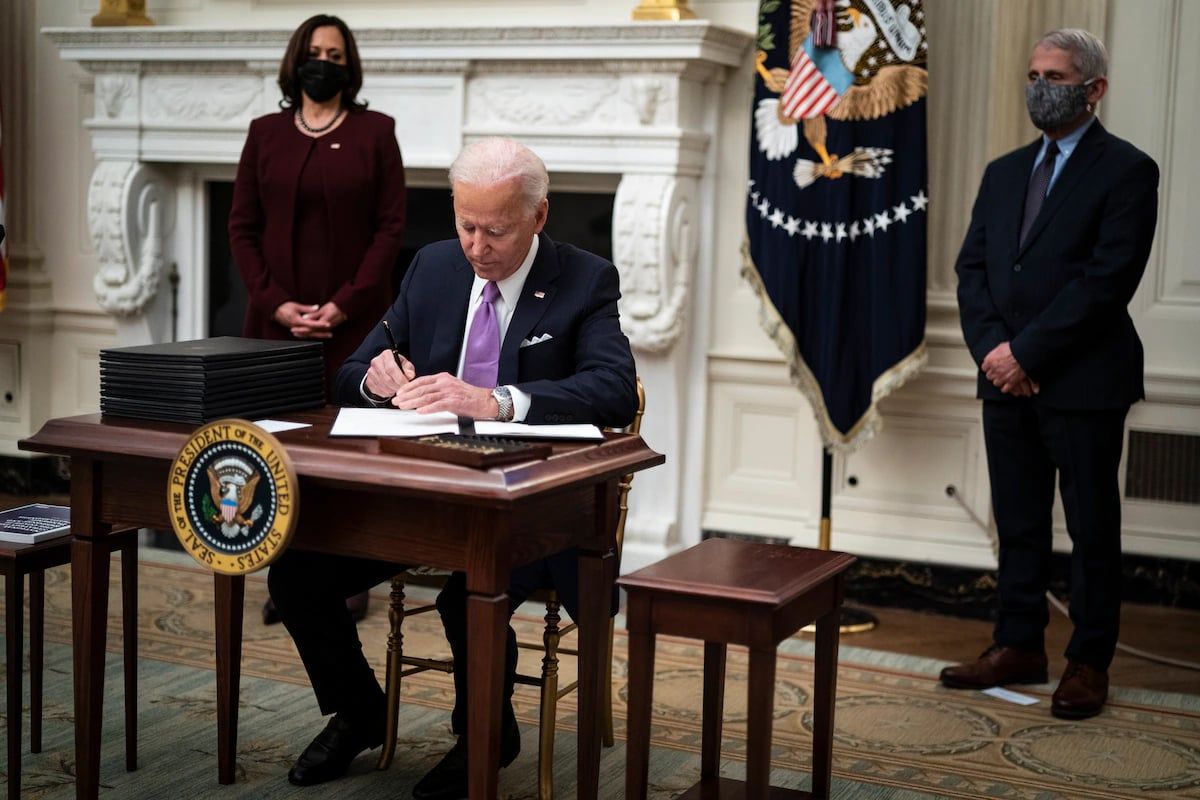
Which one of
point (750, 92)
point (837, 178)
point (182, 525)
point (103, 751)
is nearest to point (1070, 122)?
point (837, 178)

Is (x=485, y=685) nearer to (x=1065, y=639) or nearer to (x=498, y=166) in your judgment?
(x=498, y=166)

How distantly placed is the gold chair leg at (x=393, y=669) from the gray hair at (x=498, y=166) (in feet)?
3.12

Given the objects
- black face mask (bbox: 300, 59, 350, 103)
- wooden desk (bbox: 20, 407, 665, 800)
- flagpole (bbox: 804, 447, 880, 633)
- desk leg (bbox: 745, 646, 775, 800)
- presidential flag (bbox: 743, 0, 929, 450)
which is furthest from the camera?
flagpole (bbox: 804, 447, 880, 633)

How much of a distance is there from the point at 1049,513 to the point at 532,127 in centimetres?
237

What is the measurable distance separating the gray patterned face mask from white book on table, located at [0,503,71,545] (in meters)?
2.77

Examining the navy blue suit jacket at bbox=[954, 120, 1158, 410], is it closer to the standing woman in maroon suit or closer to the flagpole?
the flagpole

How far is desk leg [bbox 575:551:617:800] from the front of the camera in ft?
9.44

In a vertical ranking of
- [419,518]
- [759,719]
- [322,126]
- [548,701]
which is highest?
[322,126]

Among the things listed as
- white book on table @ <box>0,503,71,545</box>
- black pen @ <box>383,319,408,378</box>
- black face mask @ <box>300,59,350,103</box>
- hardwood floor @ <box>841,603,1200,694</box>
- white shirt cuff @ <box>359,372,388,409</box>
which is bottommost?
hardwood floor @ <box>841,603,1200,694</box>

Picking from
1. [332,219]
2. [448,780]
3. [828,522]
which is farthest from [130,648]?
[828,522]

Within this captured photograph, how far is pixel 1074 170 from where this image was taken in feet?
13.3

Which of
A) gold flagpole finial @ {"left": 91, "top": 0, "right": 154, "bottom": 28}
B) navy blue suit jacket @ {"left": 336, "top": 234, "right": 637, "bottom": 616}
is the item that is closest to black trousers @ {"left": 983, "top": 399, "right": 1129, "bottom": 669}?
navy blue suit jacket @ {"left": 336, "top": 234, "right": 637, "bottom": 616}

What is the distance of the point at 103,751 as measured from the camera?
3561mm

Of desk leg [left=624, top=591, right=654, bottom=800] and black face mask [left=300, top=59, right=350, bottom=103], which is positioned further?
black face mask [left=300, top=59, right=350, bottom=103]
